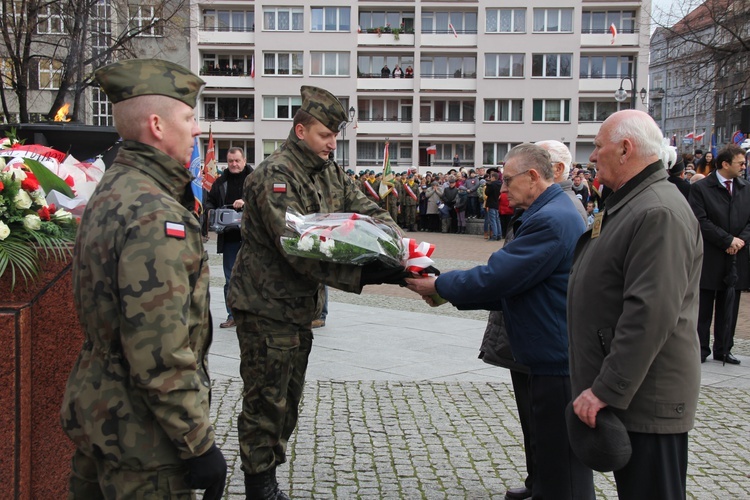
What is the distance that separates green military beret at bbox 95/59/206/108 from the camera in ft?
8.98

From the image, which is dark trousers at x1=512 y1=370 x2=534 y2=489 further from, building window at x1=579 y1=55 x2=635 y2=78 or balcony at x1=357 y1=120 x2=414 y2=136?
building window at x1=579 y1=55 x2=635 y2=78

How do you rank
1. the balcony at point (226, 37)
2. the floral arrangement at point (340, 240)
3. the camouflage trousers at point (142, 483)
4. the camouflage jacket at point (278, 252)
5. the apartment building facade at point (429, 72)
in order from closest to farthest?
1. the camouflage trousers at point (142, 483)
2. the floral arrangement at point (340, 240)
3. the camouflage jacket at point (278, 252)
4. the apartment building facade at point (429, 72)
5. the balcony at point (226, 37)

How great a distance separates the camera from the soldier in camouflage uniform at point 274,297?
14.9 feet

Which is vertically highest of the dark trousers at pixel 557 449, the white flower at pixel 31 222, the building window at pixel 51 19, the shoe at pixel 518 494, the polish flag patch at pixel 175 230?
the building window at pixel 51 19

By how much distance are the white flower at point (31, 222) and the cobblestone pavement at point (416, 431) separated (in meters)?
1.95

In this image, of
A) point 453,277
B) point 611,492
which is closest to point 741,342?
point 611,492

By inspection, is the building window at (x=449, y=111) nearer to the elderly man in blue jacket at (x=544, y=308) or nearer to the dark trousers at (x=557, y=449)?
the elderly man in blue jacket at (x=544, y=308)

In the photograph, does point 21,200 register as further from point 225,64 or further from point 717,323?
point 225,64

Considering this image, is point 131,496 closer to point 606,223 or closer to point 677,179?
point 606,223

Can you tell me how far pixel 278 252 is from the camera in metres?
4.56

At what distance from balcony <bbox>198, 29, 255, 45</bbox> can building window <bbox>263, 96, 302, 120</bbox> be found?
15.7 feet

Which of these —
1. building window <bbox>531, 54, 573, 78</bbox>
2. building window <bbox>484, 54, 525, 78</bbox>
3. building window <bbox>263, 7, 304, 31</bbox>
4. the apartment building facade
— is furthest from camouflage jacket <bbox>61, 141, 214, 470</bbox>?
building window <bbox>263, 7, 304, 31</bbox>

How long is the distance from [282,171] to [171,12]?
24570 mm

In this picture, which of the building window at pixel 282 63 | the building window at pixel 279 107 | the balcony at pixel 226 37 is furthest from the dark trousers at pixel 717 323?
the balcony at pixel 226 37
